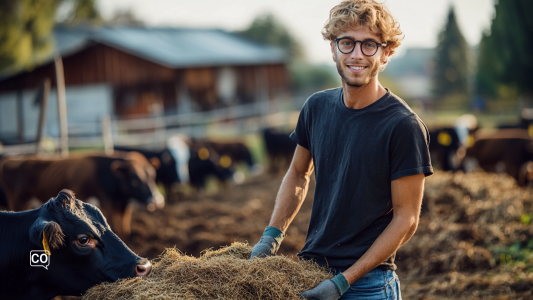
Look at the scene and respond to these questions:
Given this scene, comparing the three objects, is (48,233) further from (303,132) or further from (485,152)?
(485,152)

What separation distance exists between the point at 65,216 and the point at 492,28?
24.7 m

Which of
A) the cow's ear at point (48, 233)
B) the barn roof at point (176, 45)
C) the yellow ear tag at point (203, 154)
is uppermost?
the barn roof at point (176, 45)

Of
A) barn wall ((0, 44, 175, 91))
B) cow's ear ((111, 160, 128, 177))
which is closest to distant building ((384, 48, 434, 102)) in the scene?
barn wall ((0, 44, 175, 91))

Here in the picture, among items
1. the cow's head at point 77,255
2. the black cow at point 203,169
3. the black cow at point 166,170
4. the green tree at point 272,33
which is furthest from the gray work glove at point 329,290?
the green tree at point 272,33

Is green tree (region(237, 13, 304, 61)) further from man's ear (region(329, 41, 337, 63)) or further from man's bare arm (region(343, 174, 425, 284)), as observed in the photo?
man's bare arm (region(343, 174, 425, 284))

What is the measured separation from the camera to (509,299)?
14.3ft

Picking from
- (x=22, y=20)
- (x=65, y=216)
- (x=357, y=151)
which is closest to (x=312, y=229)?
(x=357, y=151)

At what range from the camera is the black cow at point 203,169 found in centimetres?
1227

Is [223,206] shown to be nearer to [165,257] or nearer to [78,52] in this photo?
[165,257]

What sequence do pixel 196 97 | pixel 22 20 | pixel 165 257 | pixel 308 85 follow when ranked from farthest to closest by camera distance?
1. pixel 308 85
2. pixel 196 97
3. pixel 22 20
4. pixel 165 257

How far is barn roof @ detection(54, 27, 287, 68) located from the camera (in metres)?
24.1

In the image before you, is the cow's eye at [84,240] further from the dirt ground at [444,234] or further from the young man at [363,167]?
the dirt ground at [444,234]

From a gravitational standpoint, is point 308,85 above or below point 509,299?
above

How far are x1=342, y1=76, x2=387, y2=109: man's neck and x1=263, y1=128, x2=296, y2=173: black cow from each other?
42.8ft
